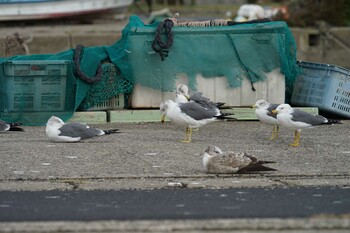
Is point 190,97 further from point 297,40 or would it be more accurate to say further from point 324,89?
point 297,40

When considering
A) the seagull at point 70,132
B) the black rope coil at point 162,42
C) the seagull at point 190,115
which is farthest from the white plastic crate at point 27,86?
the seagull at point 190,115

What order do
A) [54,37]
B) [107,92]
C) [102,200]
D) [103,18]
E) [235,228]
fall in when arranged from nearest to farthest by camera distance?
[235,228], [102,200], [107,92], [54,37], [103,18]

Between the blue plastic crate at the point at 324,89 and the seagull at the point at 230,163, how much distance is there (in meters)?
5.11

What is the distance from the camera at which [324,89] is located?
1738 centimetres

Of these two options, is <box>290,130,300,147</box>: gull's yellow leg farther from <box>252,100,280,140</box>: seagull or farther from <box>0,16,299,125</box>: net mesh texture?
<box>0,16,299,125</box>: net mesh texture

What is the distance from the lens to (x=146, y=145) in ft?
46.4

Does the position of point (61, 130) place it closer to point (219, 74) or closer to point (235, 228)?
point (219, 74)

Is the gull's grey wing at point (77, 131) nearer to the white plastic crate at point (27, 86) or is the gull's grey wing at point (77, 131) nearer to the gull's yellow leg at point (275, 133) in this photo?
the white plastic crate at point (27, 86)

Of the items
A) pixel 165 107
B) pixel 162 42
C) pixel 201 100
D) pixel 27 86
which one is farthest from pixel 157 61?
pixel 27 86

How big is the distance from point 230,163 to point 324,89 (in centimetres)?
555

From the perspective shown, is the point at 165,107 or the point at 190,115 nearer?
the point at 190,115

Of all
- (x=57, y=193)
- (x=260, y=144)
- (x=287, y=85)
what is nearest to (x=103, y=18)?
(x=287, y=85)

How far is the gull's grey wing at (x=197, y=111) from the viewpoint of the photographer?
1464 cm

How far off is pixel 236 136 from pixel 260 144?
0.81 m
